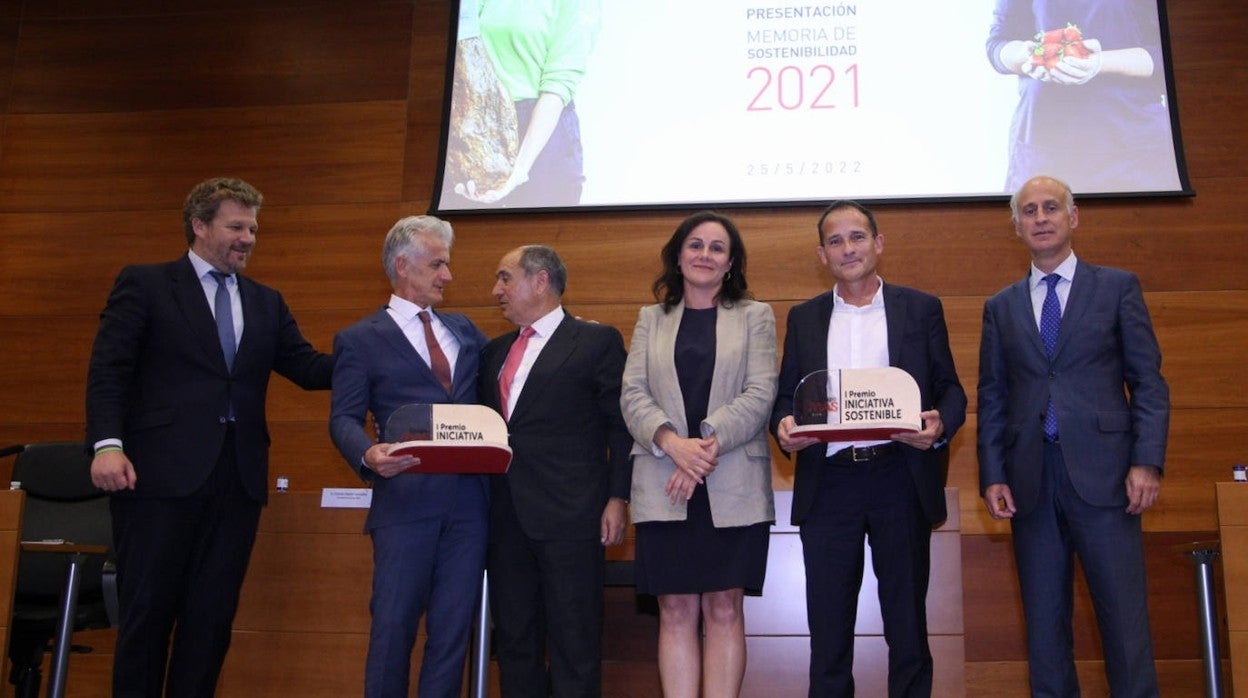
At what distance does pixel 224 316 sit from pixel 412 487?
33.4 inches

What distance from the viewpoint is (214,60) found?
5.63 meters

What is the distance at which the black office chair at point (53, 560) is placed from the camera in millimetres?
3564

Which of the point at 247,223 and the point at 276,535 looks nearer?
the point at 247,223

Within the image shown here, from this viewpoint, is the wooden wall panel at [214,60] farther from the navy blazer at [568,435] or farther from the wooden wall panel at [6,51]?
the navy blazer at [568,435]

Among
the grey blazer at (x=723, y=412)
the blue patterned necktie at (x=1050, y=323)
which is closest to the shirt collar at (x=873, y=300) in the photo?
the grey blazer at (x=723, y=412)

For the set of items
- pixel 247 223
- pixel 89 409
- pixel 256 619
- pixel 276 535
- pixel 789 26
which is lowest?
pixel 256 619

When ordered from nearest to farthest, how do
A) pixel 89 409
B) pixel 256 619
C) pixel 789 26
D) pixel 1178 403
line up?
pixel 89 409 → pixel 256 619 → pixel 1178 403 → pixel 789 26

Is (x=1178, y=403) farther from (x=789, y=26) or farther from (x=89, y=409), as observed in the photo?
(x=89, y=409)

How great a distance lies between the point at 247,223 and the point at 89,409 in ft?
2.31

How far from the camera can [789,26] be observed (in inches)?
198

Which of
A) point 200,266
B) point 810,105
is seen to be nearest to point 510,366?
point 200,266

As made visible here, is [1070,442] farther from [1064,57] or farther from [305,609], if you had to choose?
[1064,57]

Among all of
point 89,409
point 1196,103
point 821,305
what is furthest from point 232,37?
point 1196,103

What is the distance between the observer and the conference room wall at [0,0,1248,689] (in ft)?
15.3
